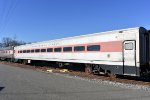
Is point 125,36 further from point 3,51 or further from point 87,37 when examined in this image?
point 3,51

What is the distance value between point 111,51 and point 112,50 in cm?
14

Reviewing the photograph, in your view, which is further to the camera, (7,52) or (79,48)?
(7,52)

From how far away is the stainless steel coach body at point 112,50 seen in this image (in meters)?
16.3

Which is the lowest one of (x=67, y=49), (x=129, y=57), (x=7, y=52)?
(x=129, y=57)

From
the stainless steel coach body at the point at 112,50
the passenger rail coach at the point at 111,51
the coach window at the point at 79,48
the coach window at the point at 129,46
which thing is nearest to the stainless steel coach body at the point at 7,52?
the passenger rail coach at the point at 111,51

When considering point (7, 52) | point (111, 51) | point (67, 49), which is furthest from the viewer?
point (7, 52)

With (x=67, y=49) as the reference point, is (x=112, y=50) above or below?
below

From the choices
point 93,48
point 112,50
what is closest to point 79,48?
point 93,48

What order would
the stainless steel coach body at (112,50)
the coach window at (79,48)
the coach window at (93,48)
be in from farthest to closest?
the coach window at (79,48)
the coach window at (93,48)
the stainless steel coach body at (112,50)

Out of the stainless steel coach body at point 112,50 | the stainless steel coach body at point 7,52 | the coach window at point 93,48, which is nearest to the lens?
the stainless steel coach body at point 112,50

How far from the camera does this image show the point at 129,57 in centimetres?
1673

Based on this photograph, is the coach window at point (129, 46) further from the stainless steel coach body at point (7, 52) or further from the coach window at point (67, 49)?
the stainless steel coach body at point (7, 52)

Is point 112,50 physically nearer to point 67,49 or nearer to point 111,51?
point 111,51

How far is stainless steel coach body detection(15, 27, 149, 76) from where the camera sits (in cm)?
1628
